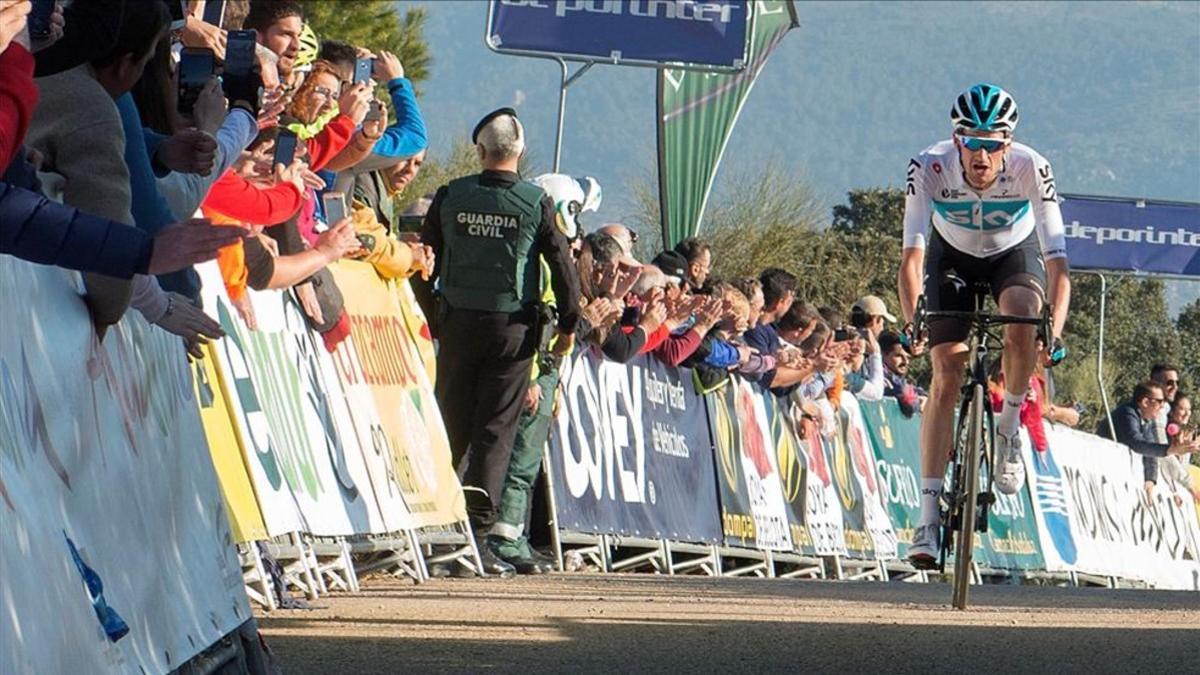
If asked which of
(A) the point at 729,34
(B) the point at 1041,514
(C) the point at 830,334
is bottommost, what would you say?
(B) the point at 1041,514

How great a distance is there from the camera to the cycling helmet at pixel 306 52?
1092cm

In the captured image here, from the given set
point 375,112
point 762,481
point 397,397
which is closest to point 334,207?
point 375,112

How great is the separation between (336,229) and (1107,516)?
18.5 m

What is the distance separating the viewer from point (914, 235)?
38.4ft

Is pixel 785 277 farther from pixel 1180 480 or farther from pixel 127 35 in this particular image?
pixel 127 35

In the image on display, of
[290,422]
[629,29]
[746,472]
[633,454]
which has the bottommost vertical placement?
[746,472]

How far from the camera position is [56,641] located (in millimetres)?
4668

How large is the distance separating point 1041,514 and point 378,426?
46.4 ft

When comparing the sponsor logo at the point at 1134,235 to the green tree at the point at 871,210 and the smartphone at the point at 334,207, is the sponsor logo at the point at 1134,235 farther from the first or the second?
the green tree at the point at 871,210

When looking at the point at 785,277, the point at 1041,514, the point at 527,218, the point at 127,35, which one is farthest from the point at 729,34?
the point at 127,35

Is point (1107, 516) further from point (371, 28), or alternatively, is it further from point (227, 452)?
point (227, 452)

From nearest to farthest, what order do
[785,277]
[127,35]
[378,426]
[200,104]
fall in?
[127,35] → [200,104] → [378,426] → [785,277]

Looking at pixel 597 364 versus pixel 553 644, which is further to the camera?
pixel 597 364

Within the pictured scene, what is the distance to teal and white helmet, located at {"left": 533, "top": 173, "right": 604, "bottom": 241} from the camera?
1452 cm
